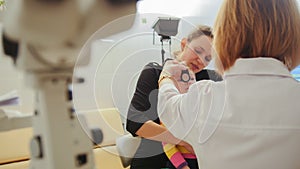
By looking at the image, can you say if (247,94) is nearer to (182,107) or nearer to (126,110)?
(182,107)

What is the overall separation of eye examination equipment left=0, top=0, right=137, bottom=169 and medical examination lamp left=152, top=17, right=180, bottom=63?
296 millimetres


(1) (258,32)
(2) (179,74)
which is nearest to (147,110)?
(2) (179,74)

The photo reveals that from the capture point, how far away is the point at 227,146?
2.53 feet

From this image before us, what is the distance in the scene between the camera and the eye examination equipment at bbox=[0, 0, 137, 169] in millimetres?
275

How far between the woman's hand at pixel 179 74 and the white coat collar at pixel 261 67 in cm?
16

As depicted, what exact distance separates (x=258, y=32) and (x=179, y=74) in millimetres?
244

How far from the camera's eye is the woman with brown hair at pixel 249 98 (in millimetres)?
734

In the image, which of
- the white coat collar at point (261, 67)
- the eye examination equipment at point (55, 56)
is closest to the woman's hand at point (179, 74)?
the white coat collar at point (261, 67)

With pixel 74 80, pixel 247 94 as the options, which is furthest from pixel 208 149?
pixel 74 80

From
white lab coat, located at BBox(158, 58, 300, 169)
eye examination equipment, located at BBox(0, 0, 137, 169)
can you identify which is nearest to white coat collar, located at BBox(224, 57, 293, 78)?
white lab coat, located at BBox(158, 58, 300, 169)

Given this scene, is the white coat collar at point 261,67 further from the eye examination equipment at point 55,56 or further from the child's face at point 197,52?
the eye examination equipment at point 55,56

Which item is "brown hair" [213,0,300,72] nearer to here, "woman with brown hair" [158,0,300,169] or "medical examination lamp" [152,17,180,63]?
"woman with brown hair" [158,0,300,169]

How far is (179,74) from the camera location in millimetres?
881

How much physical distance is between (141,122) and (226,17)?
0.40 metres
